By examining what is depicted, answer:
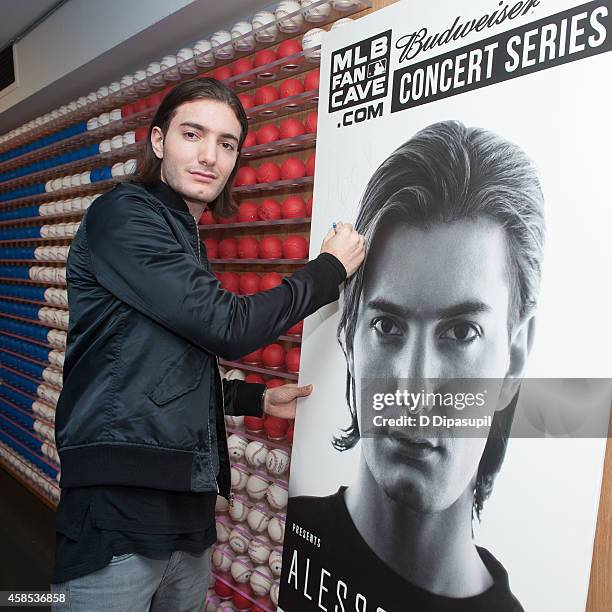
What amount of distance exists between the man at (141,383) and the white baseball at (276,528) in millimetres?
727

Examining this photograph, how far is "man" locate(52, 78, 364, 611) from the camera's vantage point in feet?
4.40

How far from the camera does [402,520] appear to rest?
1416 mm

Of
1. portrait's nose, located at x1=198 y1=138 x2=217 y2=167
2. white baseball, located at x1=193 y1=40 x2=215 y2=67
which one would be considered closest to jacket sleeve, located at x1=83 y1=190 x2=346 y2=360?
portrait's nose, located at x1=198 y1=138 x2=217 y2=167

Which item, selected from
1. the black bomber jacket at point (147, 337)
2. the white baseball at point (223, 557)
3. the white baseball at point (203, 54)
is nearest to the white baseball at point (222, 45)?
the white baseball at point (203, 54)

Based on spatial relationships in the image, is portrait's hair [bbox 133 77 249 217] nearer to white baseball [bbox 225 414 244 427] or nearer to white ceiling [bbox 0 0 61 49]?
white baseball [bbox 225 414 244 427]

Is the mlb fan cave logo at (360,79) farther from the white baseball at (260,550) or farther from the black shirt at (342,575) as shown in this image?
the white baseball at (260,550)

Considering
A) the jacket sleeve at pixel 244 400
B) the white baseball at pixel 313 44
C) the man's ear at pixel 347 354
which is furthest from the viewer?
the white baseball at pixel 313 44

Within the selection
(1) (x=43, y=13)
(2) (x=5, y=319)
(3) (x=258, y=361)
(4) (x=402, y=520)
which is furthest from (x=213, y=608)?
(1) (x=43, y=13)

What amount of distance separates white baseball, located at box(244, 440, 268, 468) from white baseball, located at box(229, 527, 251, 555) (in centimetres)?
31

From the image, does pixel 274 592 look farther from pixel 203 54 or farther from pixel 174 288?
pixel 203 54

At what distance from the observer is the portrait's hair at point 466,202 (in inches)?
47.6

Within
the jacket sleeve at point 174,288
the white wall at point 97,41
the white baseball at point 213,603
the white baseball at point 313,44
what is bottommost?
the white baseball at point 213,603

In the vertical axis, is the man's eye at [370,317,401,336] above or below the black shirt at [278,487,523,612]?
above

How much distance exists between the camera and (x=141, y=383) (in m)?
1.40
